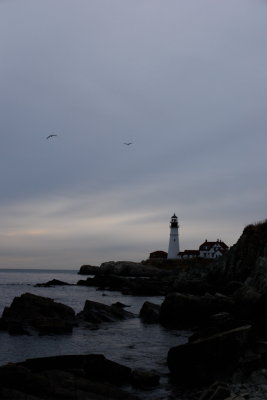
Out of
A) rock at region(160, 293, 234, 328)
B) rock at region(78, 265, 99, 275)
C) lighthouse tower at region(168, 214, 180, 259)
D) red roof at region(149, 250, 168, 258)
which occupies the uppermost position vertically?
lighthouse tower at region(168, 214, 180, 259)

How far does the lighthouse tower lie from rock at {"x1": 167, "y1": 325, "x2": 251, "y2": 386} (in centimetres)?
10240

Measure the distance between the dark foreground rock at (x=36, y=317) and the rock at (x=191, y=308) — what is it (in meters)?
6.47

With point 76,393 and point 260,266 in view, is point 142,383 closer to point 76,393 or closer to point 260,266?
point 76,393

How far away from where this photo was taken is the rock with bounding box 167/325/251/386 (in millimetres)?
14258

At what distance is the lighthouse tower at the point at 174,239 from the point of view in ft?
384

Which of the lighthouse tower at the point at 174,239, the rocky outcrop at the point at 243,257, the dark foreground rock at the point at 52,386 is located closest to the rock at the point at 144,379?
the dark foreground rock at the point at 52,386

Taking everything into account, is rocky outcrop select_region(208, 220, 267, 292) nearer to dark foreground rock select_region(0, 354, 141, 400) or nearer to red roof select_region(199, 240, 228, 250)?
dark foreground rock select_region(0, 354, 141, 400)

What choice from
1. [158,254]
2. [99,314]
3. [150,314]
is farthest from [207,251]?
[99,314]

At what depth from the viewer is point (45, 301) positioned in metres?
28.3

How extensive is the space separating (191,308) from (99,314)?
22.5 feet

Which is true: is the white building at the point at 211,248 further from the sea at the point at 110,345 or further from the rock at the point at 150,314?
the sea at the point at 110,345

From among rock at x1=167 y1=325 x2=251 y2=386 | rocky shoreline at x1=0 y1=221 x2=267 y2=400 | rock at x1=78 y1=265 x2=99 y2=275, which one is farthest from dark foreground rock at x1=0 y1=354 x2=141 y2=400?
rock at x1=78 y1=265 x2=99 y2=275

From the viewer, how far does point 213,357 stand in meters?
14.3

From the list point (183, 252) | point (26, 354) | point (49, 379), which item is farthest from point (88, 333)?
point (183, 252)
